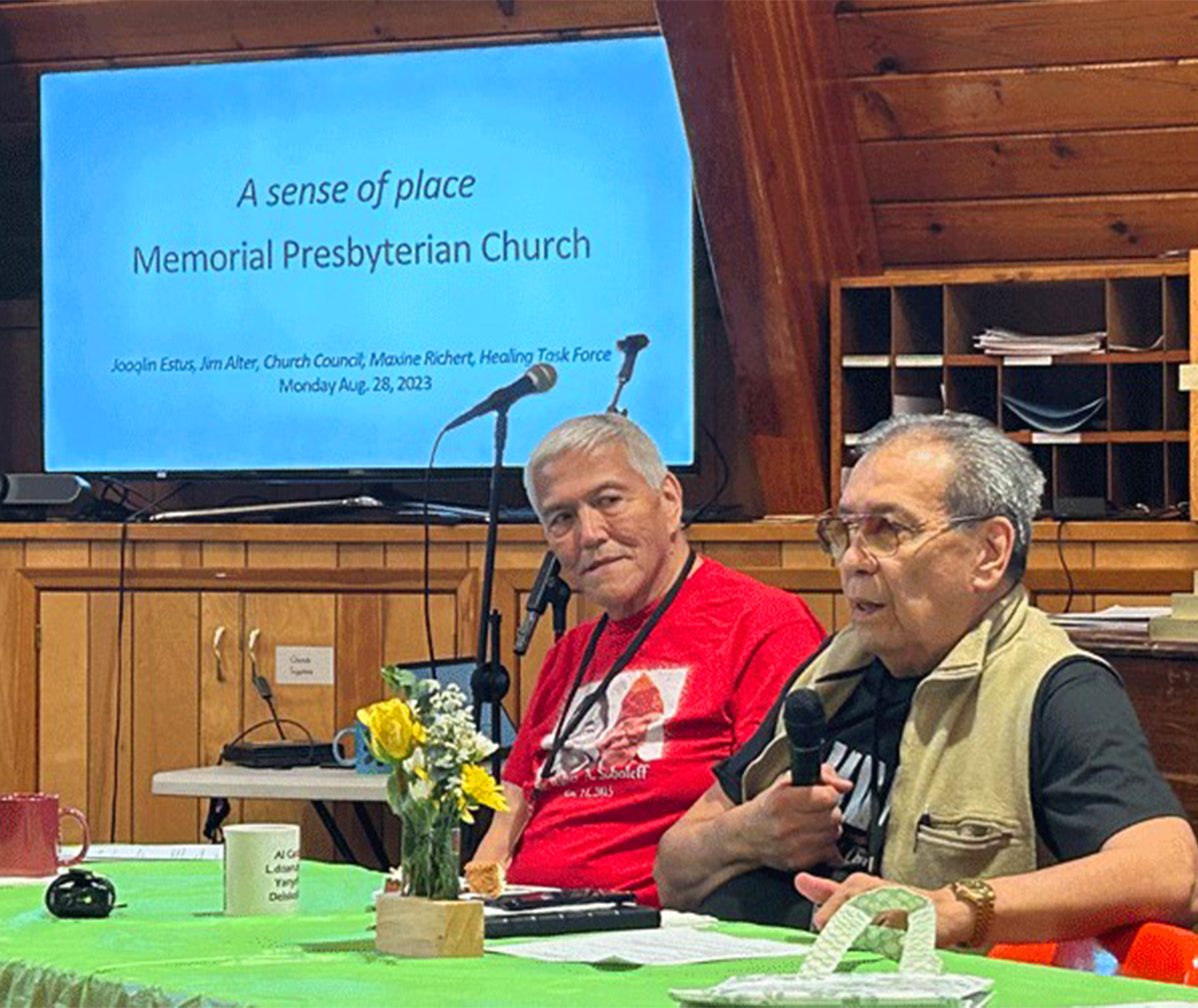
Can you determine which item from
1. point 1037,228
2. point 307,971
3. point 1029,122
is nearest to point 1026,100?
point 1029,122

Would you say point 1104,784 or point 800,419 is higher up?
point 800,419

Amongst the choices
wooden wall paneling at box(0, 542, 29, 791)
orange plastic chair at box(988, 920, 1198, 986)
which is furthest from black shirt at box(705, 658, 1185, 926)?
wooden wall paneling at box(0, 542, 29, 791)

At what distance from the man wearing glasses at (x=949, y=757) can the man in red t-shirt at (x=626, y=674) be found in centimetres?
33

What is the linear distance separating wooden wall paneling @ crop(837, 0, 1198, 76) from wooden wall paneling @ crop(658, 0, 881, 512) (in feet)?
0.31

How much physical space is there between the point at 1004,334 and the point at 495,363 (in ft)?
3.87

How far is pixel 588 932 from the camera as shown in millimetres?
2332

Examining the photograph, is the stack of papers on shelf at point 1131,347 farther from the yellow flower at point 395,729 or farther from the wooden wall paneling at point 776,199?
the yellow flower at point 395,729

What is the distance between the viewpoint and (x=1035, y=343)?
503 centimetres

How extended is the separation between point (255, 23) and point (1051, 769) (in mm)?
3681

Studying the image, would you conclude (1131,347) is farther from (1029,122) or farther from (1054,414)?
(1029,122)

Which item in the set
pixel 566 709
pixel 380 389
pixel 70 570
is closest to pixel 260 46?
pixel 380 389

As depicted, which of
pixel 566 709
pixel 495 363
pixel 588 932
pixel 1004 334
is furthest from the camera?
pixel 495 363

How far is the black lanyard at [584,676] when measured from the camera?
3.52 m

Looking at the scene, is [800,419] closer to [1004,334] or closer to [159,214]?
[1004,334]
